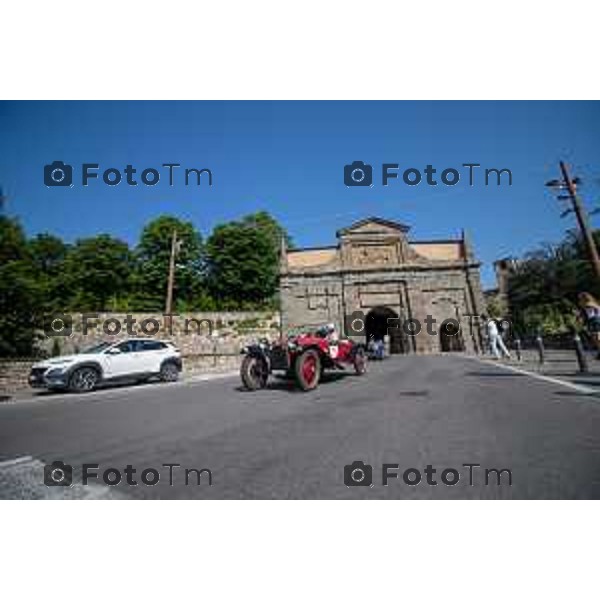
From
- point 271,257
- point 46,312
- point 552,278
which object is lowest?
point 46,312

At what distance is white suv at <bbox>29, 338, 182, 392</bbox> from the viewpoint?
11.7 metres

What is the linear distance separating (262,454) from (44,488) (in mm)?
1935

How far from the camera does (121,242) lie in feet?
153

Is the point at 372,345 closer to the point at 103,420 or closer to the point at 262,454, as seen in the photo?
the point at 103,420

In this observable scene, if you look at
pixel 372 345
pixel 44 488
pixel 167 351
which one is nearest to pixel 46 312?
pixel 167 351

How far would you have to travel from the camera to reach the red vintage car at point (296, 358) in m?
9.26
